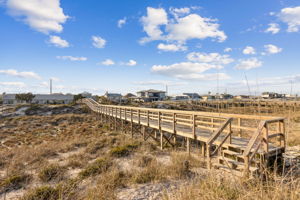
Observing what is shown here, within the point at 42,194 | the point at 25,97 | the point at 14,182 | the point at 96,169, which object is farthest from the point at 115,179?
the point at 25,97

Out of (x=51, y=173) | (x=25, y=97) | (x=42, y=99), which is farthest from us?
(x=42, y=99)

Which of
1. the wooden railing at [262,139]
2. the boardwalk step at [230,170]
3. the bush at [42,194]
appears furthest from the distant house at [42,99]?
the wooden railing at [262,139]

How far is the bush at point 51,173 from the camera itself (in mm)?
5984

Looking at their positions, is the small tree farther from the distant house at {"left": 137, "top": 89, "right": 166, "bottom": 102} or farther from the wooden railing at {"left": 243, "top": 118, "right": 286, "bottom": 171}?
the wooden railing at {"left": 243, "top": 118, "right": 286, "bottom": 171}

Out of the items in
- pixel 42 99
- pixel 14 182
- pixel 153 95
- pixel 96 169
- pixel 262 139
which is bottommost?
pixel 14 182

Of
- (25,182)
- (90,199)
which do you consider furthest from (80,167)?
(90,199)

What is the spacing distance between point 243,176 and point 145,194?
2.51 m

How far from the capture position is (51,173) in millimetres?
6371

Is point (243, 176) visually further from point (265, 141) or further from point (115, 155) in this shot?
point (115, 155)

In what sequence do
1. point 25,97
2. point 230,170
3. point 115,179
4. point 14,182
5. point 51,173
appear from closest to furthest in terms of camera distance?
point 230,170 → point 115,179 → point 14,182 → point 51,173 → point 25,97

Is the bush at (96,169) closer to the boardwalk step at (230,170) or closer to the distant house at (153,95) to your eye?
the boardwalk step at (230,170)

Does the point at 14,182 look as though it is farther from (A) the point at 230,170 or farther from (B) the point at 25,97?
(B) the point at 25,97

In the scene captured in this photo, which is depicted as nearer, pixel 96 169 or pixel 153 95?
pixel 96 169

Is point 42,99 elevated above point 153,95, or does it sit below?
below
